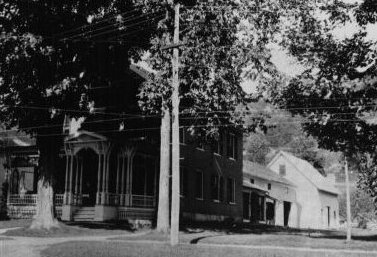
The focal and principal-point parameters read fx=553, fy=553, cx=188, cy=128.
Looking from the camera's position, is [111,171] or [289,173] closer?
[111,171]

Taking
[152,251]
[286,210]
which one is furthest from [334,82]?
[286,210]

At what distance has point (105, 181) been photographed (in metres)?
29.0

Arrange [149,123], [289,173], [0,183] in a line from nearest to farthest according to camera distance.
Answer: [149,123]
[0,183]
[289,173]

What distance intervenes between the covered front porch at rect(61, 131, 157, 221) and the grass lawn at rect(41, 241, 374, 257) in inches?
472

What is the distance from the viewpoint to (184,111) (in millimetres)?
23891

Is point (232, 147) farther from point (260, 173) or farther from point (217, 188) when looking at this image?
point (260, 173)

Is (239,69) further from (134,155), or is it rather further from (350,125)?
(134,155)

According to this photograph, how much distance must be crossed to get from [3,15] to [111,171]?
1215cm

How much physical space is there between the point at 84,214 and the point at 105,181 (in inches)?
86.6

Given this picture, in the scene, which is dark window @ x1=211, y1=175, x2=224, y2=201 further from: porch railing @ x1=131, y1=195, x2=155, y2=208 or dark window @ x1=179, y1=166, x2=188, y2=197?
porch railing @ x1=131, y1=195, x2=155, y2=208

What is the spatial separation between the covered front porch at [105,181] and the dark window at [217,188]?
8.94m

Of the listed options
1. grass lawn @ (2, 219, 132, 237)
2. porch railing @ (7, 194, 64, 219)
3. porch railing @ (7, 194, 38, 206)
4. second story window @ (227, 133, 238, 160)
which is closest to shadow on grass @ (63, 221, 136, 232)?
grass lawn @ (2, 219, 132, 237)

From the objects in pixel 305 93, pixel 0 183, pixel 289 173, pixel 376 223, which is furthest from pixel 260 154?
pixel 305 93

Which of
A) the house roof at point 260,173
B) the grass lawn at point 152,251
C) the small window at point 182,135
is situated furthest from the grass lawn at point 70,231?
the house roof at point 260,173
